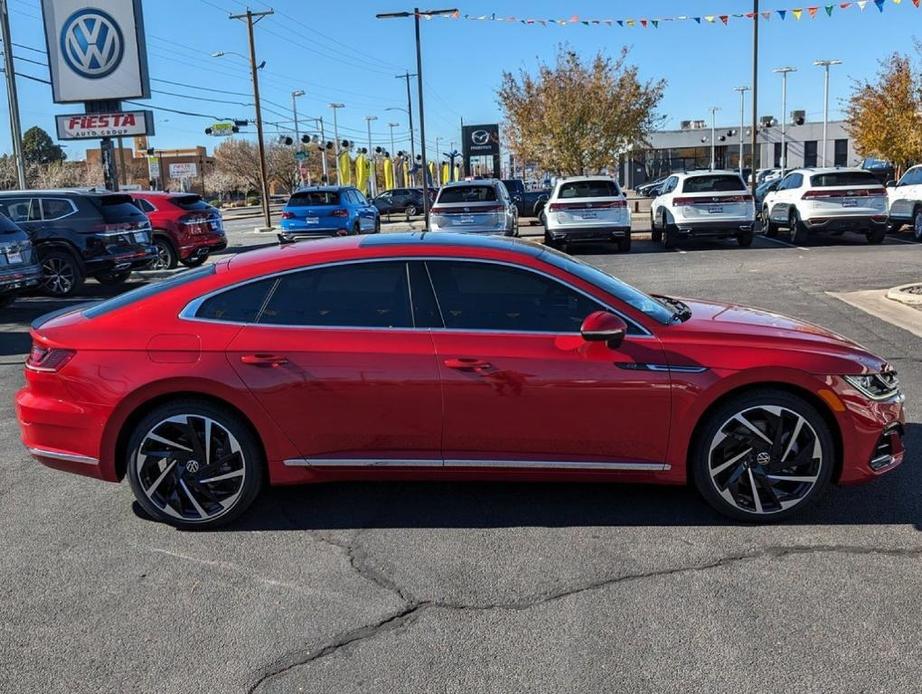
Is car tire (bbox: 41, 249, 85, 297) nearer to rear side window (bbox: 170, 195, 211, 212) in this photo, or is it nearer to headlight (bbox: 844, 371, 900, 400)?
rear side window (bbox: 170, 195, 211, 212)

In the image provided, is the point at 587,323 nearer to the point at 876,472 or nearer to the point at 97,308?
the point at 876,472

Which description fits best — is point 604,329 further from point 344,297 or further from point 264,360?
point 264,360

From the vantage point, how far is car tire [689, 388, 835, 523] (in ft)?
14.0

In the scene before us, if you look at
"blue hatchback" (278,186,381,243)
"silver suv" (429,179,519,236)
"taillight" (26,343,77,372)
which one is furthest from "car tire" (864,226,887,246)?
"taillight" (26,343,77,372)

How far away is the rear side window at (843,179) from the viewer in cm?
1916

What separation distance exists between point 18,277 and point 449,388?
947 centimetres

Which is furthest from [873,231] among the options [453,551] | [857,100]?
[453,551]

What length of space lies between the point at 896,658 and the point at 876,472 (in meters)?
1.42

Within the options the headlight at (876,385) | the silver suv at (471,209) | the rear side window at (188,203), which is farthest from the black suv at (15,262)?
the headlight at (876,385)

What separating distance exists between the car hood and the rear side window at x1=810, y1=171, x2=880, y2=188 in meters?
16.5

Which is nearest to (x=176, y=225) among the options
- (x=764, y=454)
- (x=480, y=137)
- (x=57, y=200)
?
(x=57, y=200)

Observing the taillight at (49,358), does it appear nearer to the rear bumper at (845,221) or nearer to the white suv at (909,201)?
the rear bumper at (845,221)

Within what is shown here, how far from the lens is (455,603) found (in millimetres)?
3656

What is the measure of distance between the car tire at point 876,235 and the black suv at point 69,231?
632 inches
